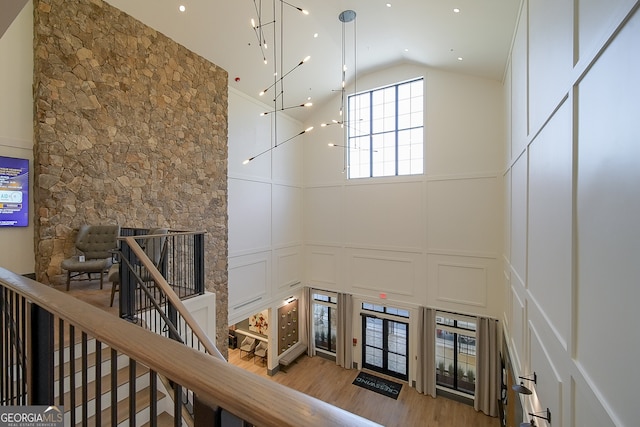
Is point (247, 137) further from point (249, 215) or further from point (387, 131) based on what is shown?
point (387, 131)

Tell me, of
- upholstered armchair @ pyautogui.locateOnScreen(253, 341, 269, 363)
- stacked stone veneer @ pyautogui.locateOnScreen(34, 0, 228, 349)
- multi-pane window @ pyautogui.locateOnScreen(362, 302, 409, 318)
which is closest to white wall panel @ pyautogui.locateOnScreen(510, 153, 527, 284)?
multi-pane window @ pyautogui.locateOnScreen(362, 302, 409, 318)

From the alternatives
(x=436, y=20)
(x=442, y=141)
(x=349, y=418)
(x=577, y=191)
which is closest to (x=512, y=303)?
(x=577, y=191)

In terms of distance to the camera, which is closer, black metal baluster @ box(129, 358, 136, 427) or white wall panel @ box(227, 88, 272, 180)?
black metal baluster @ box(129, 358, 136, 427)

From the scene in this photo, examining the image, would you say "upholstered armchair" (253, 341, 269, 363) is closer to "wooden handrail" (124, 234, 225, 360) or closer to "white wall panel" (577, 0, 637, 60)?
"wooden handrail" (124, 234, 225, 360)

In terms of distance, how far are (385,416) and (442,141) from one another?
7.02 m

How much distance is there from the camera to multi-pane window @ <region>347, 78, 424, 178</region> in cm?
805

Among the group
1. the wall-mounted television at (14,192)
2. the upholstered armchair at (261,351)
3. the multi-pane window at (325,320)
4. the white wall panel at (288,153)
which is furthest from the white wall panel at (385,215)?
the wall-mounted television at (14,192)

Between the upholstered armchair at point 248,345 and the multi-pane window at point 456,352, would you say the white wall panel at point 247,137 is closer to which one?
the upholstered armchair at point 248,345

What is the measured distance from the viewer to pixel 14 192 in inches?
155

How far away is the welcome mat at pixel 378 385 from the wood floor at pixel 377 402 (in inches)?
5.6

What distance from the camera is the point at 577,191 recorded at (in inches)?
83.0

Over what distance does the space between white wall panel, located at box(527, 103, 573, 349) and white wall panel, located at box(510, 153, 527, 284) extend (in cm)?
54

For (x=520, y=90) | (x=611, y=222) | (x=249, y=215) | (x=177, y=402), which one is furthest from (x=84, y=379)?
(x=249, y=215)

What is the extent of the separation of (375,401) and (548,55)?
305 inches
